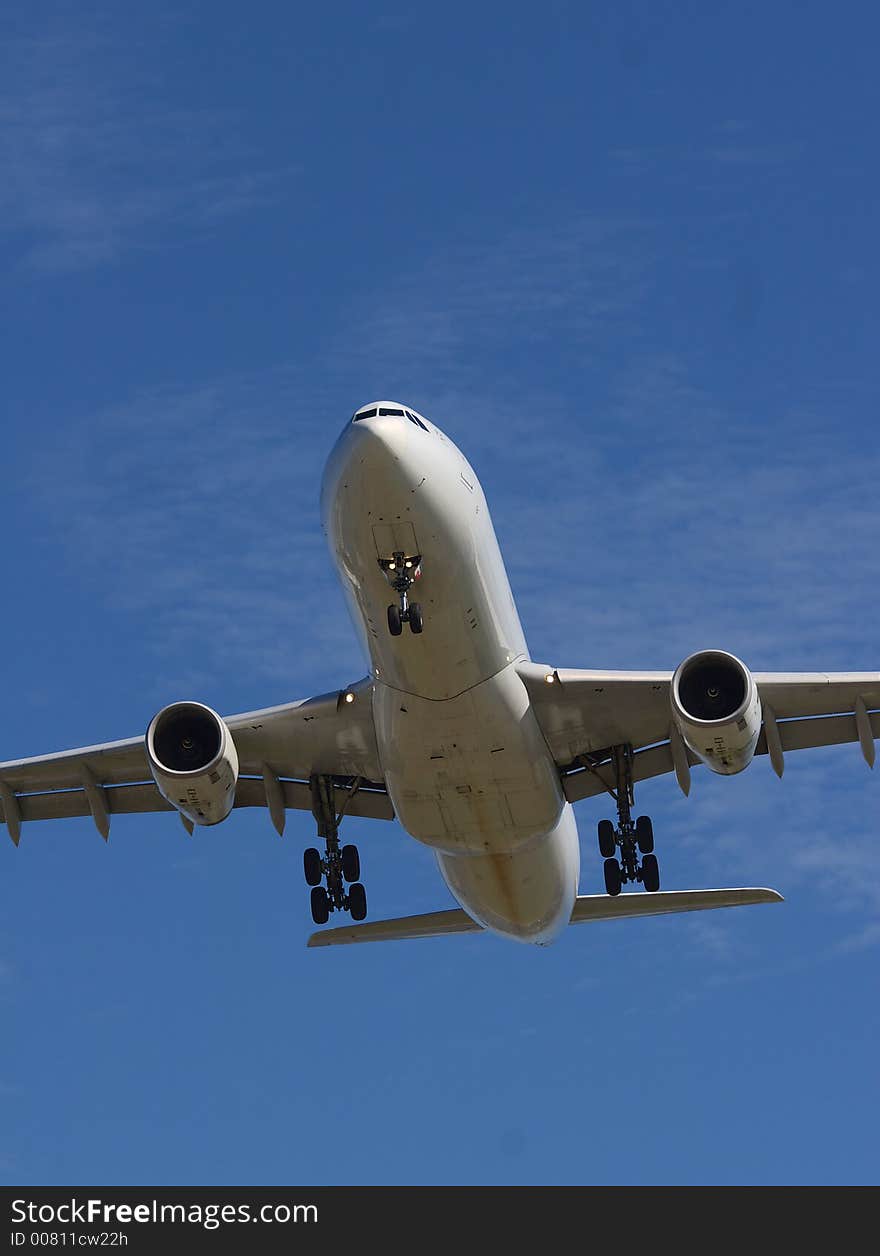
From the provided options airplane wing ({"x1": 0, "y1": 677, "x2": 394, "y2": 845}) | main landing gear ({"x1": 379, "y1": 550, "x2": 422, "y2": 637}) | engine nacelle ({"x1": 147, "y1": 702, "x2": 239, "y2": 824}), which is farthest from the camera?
airplane wing ({"x1": 0, "y1": 677, "x2": 394, "y2": 845})

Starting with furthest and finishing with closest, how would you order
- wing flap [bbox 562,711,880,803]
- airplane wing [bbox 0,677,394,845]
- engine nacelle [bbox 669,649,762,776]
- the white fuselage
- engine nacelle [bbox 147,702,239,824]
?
wing flap [bbox 562,711,880,803]
airplane wing [bbox 0,677,394,845]
engine nacelle [bbox 147,702,239,824]
engine nacelle [bbox 669,649,762,776]
the white fuselage

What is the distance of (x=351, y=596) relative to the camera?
2948 centimetres

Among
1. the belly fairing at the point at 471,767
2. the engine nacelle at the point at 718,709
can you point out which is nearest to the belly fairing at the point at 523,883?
the belly fairing at the point at 471,767

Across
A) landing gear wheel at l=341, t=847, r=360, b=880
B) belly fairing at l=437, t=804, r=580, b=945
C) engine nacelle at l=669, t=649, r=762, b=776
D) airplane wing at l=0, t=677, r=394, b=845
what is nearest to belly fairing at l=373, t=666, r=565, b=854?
belly fairing at l=437, t=804, r=580, b=945

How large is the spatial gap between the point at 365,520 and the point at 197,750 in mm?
5152

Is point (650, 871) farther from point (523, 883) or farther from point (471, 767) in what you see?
point (471, 767)

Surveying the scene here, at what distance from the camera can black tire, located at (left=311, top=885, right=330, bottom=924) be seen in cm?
3466

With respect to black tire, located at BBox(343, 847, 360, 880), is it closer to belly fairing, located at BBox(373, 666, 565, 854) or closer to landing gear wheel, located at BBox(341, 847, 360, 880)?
landing gear wheel, located at BBox(341, 847, 360, 880)

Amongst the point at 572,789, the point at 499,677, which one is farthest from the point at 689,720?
the point at 572,789

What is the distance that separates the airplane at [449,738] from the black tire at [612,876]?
31 millimetres

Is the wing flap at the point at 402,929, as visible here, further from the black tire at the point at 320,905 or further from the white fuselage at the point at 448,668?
the white fuselage at the point at 448,668
